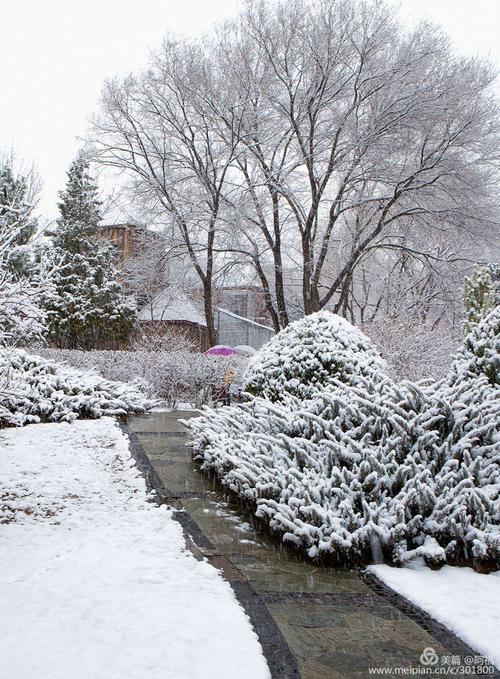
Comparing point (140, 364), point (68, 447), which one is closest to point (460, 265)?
point (140, 364)

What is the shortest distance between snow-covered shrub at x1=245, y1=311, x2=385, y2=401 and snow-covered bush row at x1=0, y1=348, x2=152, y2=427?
305 centimetres

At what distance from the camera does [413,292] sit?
73.5 ft

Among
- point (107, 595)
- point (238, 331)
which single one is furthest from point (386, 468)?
point (238, 331)

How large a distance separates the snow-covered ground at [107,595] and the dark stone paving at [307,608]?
0.42 feet

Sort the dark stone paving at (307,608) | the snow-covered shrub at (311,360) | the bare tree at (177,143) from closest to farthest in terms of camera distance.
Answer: the dark stone paving at (307,608) → the snow-covered shrub at (311,360) → the bare tree at (177,143)

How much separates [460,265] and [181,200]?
9.79 metres

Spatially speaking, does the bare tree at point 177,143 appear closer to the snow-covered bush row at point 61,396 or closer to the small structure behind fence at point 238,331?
the snow-covered bush row at point 61,396

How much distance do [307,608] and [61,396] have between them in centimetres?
652

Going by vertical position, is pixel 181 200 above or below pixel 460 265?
above

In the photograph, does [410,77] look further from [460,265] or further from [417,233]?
[460,265]

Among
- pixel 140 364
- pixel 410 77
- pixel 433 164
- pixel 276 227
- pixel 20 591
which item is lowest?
pixel 20 591

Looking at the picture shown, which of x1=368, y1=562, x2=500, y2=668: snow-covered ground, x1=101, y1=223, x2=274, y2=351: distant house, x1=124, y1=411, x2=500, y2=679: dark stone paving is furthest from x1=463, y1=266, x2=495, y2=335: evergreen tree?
x1=101, y1=223, x2=274, y2=351: distant house

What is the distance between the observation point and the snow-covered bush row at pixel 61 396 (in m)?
8.17

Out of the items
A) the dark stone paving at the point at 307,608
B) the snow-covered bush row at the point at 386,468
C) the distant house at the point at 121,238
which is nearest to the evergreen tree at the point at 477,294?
the snow-covered bush row at the point at 386,468
